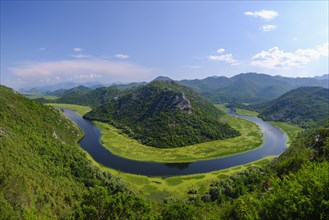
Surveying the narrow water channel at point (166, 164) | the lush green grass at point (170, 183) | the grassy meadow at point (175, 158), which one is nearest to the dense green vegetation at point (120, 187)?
the lush green grass at point (170, 183)

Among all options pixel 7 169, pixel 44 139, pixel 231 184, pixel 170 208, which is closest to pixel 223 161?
pixel 231 184

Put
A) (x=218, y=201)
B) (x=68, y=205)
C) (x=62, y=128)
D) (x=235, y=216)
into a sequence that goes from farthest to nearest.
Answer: (x=62, y=128), (x=218, y=201), (x=68, y=205), (x=235, y=216)

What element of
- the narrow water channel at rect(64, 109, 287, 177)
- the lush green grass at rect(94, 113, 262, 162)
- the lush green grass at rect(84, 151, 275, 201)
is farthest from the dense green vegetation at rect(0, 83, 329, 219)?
the lush green grass at rect(94, 113, 262, 162)

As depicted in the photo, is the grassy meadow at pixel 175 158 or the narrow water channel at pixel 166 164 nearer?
the grassy meadow at pixel 175 158

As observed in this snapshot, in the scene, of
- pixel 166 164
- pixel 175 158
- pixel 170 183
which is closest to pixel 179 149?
pixel 175 158

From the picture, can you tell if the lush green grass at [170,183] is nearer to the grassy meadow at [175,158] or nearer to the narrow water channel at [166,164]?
the grassy meadow at [175,158]

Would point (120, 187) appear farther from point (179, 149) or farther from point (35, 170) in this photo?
point (179, 149)

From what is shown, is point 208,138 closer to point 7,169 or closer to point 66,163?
point 66,163

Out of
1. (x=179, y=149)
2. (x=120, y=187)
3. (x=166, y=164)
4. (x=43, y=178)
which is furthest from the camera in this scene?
(x=179, y=149)
